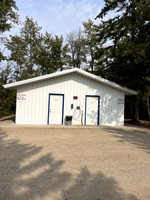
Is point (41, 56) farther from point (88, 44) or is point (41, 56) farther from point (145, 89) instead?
point (145, 89)

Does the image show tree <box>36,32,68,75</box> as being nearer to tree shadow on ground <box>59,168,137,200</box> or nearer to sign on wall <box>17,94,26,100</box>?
sign on wall <box>17,94,26,100</box>

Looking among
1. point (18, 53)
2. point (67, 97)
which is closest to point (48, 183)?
point (67, 97)

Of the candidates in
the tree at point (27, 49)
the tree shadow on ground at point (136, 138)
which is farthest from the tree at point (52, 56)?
the tree shadow on ground at point (136, 138)

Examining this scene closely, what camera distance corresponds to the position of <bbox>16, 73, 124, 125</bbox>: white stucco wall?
404 inches

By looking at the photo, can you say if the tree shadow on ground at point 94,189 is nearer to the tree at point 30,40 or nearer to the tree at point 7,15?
the tree at point 7,15

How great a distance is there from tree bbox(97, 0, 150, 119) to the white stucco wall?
2085 mm

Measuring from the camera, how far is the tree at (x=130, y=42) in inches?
384

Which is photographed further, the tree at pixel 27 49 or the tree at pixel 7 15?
the tree at pixel 27 49

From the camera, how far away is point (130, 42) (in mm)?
10375

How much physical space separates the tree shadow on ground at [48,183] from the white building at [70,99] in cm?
650

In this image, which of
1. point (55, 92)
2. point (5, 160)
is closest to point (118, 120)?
point (55, 92)

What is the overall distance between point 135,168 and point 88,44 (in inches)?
997

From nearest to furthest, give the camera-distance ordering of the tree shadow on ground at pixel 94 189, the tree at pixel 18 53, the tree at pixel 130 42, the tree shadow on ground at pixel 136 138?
the tree shadow on ground at pixel 94 189
the tree shadow on ground at pixel 136 138
the tree at pixel 130 42
the tree at pixel 18 53

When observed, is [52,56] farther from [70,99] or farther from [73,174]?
[73,174]
